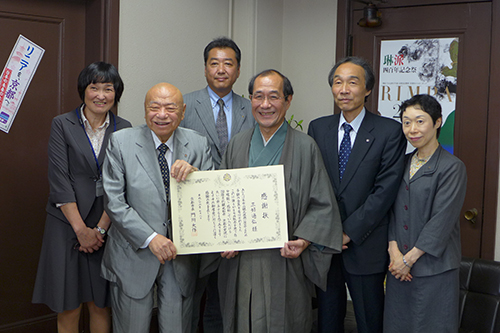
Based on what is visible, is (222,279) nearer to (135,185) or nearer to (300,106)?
(135,185)

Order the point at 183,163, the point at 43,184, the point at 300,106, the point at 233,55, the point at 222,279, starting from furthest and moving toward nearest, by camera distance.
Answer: the point at 300,106 → the point at 43,184 → the point at 233,55 → the point at 222,279 → the point at 183,163

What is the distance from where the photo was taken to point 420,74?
132 inches

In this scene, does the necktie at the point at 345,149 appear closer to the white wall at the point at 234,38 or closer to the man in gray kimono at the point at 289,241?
the man in gray kimono at the point at 289,241

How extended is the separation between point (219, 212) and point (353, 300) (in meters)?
0.75

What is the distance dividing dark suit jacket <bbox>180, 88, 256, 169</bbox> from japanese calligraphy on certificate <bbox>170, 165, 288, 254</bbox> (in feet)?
1.51

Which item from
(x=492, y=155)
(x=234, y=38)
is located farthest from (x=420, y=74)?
(x=234, y=38)

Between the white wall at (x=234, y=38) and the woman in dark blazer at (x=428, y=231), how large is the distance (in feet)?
5.35

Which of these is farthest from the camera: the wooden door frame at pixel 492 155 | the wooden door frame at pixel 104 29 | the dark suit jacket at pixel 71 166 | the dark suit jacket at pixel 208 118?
the wooden door frame at pixel 492 155

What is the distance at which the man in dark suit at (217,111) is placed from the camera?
8.27 ft

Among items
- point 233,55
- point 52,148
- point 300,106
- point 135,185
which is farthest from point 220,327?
point 300,106

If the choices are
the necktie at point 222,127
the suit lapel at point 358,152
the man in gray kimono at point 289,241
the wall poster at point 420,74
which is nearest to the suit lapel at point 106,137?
the necktie at point 222,127

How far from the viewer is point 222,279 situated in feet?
7.14

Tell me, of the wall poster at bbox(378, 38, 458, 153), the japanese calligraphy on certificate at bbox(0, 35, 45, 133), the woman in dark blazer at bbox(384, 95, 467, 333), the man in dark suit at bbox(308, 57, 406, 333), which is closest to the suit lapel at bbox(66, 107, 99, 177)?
the japanese calligraphy on certificate at bbox(0, 35, 45, 133)

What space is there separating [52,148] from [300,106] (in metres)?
2.06
